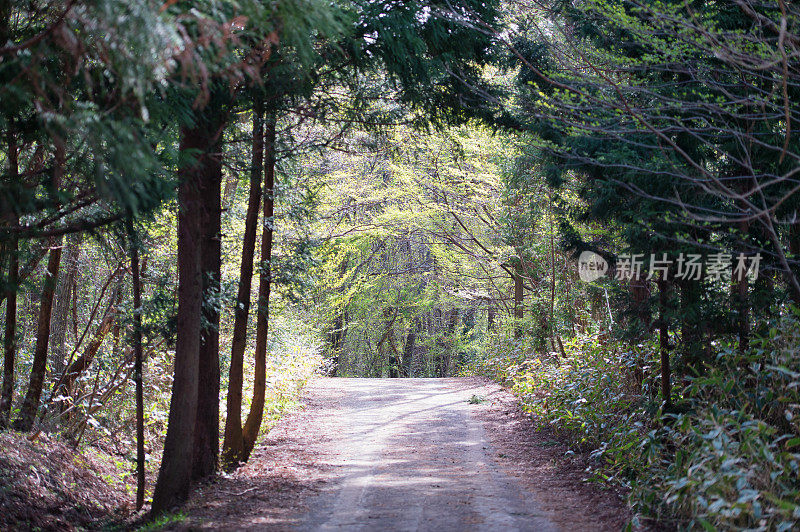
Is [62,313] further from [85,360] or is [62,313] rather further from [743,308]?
[743,308]

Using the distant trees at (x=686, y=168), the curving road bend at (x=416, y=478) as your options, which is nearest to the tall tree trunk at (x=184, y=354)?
the curving road bend at (x=416, y=478)

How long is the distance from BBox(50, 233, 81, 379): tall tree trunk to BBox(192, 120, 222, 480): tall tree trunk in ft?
9.98

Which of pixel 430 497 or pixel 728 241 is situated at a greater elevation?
pixel 728 241

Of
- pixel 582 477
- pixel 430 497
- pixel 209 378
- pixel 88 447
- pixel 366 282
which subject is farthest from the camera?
pixel 366 282

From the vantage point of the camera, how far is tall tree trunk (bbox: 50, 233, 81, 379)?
1003 centimetres

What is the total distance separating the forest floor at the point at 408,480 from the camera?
20.2ft

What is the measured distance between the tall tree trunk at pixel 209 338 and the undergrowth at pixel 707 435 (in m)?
4.80

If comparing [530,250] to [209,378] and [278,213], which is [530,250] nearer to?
[278,213]

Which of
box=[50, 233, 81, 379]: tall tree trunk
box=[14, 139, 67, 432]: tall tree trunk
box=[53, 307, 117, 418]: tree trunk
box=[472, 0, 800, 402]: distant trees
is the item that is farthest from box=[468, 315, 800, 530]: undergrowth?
box=[50, 233, 81, 379]: tall tree trunk

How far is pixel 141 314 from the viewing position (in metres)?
8.08

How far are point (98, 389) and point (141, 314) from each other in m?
2.96

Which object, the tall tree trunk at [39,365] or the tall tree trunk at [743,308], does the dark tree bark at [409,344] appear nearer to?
the tall tree trunk at [39,365]

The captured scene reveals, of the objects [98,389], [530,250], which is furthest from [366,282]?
[98,389]

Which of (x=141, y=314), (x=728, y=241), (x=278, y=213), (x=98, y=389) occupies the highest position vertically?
(x=278, y=213)
